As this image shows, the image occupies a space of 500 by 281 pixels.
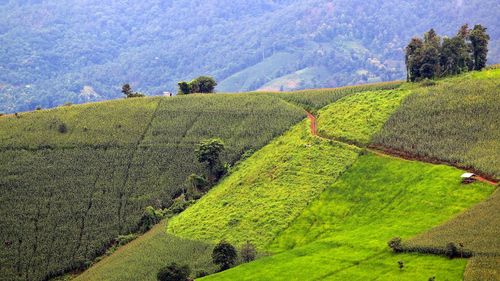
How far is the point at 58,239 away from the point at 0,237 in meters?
8.88

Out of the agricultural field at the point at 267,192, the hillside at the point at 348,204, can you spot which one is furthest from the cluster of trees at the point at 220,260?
the agricultural field at the point at 267,192

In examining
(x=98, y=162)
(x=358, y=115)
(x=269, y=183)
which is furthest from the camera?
(x=98, y=162)

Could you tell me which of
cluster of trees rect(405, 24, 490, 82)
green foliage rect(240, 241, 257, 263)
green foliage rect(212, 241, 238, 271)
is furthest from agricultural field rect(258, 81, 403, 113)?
green foliage rect(212, 241, 238, 271)

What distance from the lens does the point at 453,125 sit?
116 meters

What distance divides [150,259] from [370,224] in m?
29.4

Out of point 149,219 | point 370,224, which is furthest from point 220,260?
point 149,219

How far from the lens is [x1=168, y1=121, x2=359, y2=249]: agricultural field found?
106625 mm

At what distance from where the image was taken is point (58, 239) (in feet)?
385

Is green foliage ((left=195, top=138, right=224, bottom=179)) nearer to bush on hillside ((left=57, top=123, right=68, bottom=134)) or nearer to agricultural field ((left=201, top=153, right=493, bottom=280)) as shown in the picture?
agricultural field ((left=201, top=153, right=493, bottom=280))

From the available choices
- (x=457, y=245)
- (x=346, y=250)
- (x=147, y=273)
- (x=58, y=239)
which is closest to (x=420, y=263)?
(x=457, y=245)

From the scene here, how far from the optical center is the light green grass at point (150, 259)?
326 feet

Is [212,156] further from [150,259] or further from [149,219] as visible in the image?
[150,259]

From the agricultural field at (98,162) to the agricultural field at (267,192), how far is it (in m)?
9.25

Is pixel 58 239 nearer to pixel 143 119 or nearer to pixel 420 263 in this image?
pixel 143 119
